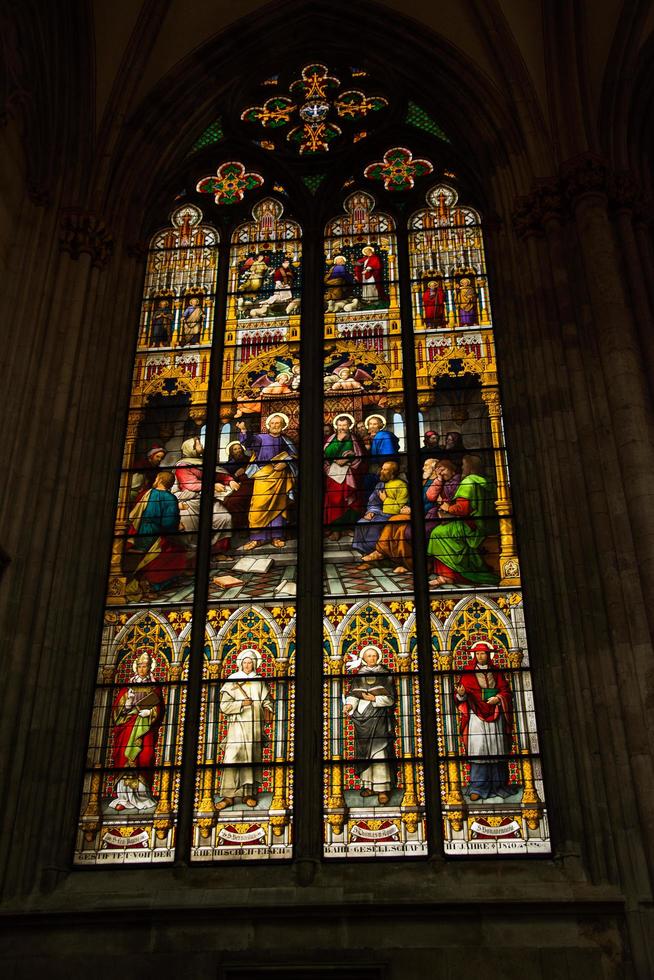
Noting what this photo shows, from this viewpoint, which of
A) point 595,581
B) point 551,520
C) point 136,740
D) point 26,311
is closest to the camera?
point 595,581

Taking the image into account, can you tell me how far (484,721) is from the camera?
918 centimetres

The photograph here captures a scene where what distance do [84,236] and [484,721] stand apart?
6092 mm

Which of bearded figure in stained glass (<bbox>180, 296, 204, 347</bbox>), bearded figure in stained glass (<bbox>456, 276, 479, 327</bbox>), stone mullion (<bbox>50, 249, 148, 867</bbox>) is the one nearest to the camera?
stone mullion (<bbox>50, 249, 148, 867</bbox>)

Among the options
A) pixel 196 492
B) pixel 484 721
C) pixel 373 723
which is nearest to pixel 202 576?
pixel 196 492

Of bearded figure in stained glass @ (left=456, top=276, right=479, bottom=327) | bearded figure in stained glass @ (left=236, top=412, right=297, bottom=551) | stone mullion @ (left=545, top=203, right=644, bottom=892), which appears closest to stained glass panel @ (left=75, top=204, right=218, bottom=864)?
bearded figure in stained glass @ (left=236, top=412, right=297, bottom=551)

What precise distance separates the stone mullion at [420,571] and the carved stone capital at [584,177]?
1.79 m

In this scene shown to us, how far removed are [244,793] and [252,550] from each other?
7.10 feet

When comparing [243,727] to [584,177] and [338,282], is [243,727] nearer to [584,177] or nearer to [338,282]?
[338,282]

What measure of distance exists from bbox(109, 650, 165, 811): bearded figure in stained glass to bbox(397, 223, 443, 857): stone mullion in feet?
6.87

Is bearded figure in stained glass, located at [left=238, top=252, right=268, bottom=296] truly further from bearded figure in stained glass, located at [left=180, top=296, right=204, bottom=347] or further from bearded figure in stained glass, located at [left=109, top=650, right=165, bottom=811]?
bearded figure in stained glass, located at [left=109, top=650, right=165, bottom=811]

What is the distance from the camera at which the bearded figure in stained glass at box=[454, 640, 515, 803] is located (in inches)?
351

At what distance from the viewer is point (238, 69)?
1342 cm

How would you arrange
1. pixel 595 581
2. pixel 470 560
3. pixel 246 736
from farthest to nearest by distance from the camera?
pixel 470 560 → pixel 246 736 → pixel 595 581

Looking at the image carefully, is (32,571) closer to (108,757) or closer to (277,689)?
(108,757)
